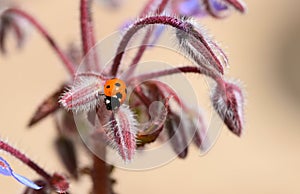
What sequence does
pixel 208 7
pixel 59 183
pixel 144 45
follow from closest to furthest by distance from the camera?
pixel 59 183
pixel 144 45
pixel 208 7

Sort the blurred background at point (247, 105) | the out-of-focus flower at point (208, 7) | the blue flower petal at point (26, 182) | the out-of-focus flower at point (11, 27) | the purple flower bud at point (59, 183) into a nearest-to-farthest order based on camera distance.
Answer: the blue flower petal at point (26, 182)
the purple flower bud at point (59, 183)
the out-of-focus flower at point (208, 7)
the out-of-focus flower at point (11, 27)
the blurred background at point (247, 105)

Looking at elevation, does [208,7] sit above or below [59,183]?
above

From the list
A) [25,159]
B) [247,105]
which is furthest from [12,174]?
[247,105]

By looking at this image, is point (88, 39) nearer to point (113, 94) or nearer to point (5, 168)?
point (113, 94)

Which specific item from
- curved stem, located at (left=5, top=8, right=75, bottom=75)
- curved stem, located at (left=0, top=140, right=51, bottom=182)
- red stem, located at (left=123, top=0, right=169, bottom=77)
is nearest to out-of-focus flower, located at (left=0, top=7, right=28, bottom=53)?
curved stem, located at (left=5, top=8, right=75, bottom=75)

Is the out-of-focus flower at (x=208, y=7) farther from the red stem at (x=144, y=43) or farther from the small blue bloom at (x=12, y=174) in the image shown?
the small blue bloom at (x=12, y=174)

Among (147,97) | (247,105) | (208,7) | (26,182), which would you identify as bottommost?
(26,182)

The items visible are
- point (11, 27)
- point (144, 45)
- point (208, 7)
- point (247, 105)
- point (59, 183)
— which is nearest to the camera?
point (59, 183)

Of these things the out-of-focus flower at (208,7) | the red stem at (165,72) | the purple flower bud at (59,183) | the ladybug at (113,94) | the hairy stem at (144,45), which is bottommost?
the purple flower bud at (59,183)

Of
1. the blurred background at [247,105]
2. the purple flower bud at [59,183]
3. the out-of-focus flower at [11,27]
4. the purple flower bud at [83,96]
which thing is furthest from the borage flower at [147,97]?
the blurred background at [247,105]

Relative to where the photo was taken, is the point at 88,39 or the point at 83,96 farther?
the point at 88,39
